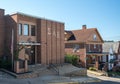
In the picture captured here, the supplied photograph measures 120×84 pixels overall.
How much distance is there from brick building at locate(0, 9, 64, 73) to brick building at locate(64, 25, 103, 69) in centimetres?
922

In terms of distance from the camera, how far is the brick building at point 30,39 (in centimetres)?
3008

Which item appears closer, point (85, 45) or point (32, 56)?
point (32, 56)

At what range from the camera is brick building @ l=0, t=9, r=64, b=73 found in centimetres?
3008

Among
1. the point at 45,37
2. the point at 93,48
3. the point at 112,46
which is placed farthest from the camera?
the point at 112,46

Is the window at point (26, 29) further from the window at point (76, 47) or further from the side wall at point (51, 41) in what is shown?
the window at point (76, 47)

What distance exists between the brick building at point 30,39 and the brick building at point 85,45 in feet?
30.2

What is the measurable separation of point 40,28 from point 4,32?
5601 mm

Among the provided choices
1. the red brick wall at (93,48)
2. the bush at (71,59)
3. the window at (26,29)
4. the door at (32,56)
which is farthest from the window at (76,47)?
the window at (26,29)

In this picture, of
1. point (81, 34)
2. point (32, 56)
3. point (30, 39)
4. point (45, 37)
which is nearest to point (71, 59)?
point (45, 37)

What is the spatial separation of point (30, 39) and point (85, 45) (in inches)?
674

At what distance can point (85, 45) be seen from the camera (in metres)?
46.5

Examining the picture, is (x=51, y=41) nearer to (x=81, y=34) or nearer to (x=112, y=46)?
(x=81, y=34)

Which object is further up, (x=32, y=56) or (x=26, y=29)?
(x=26, y=29)

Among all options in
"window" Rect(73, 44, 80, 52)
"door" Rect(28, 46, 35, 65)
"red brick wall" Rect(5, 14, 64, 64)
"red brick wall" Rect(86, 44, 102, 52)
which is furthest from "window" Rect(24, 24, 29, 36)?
"red brick wall" Rect(86, 44, 102, 52)
